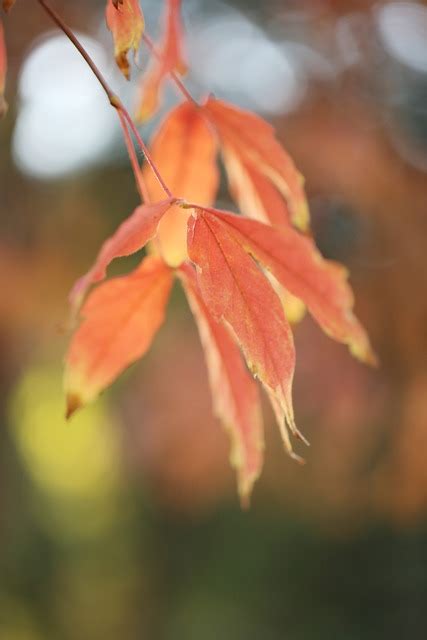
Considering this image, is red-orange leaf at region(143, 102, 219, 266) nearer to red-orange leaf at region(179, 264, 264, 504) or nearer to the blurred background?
red-orange leaf at region(179, 264, 264, 504)

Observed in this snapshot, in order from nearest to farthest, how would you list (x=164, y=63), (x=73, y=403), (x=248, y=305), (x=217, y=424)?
(x=248, y=305) → (x=73, y=403) → (x=164, y=63) → (x=217, y=424)

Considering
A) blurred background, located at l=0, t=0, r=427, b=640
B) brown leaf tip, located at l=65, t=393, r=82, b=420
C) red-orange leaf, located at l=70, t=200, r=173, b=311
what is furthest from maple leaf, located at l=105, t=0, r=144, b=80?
blurred background, located at l=0, t=0, r=427, b=640

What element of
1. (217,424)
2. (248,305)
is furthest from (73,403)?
(217,424)

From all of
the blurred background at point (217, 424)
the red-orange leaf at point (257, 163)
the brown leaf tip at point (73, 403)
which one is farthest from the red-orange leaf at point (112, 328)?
the blurred background at point (217, 424)

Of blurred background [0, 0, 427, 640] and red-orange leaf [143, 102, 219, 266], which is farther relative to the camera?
blurred background [0, 0, 427, 640]

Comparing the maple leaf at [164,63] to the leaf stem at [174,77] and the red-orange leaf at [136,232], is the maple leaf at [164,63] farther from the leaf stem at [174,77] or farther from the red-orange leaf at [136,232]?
the red-orange leaf at [136,232]

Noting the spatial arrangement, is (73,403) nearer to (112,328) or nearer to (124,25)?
(112,328)
